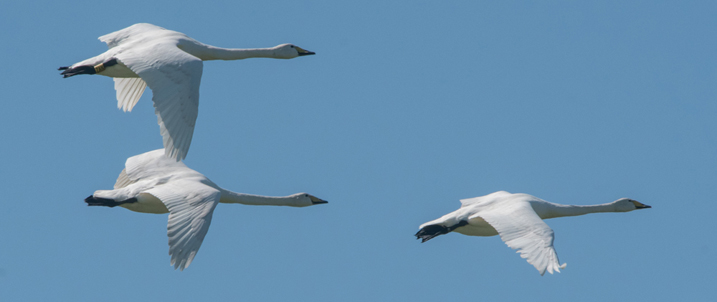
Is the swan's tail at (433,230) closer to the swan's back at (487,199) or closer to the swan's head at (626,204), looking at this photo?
the swan's back at (487,199)

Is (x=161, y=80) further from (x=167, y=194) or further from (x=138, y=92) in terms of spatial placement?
(x=138, y=92)

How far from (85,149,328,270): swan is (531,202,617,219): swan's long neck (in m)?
5.65

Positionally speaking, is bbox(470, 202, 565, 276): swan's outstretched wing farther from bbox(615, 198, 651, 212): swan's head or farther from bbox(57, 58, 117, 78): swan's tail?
bbox(57, 58, 117, 78): swan's tail

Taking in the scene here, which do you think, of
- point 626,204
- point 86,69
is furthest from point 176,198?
point 626,204

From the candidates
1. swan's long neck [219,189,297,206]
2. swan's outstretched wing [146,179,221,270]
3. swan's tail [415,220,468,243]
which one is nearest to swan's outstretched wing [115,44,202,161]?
swan's outstretched wing [146,179,221,270]

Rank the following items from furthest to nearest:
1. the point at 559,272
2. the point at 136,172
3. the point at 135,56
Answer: the point at 136,172
the point at 135,56
the point at 559,272

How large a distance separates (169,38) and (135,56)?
1.53 m

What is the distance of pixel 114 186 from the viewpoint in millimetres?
35250

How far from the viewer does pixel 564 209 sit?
3438 centimetres

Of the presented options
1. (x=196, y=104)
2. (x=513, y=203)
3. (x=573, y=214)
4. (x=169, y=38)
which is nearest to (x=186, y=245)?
(x=196, y=104)

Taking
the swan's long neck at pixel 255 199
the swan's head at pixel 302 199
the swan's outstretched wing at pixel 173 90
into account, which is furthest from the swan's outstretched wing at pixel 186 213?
the swan's head at pixel 302 199

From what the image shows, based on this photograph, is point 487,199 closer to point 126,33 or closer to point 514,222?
point 514,222

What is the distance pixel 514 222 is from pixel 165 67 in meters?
7.96

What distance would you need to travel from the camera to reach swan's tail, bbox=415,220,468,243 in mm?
32688
